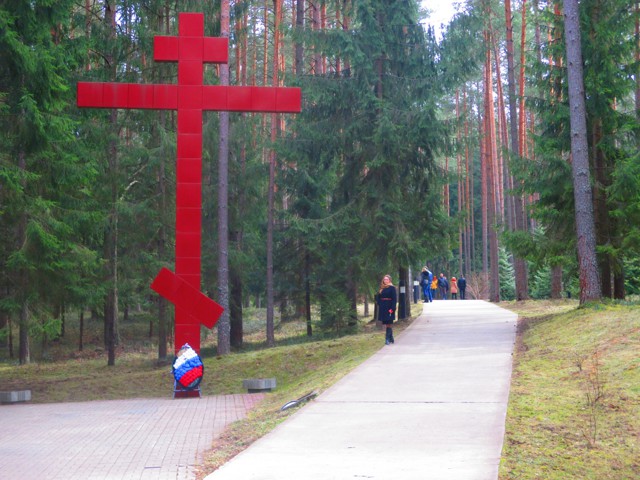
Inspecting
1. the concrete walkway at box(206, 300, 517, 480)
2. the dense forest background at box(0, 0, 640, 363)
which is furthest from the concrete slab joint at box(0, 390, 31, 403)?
the concrete walkway at box(206, 300, 517, 480)

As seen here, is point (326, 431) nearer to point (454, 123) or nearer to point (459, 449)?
point (459, 449)

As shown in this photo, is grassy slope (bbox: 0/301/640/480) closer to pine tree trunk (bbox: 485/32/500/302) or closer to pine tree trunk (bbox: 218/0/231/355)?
pine tree trunk (bbox: 218/0/231/355)

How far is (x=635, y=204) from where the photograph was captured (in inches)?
738

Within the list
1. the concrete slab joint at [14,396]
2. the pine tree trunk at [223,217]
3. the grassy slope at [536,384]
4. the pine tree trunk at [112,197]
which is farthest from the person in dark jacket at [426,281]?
the concrete slab joint at [14,396]

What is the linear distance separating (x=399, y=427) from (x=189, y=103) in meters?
9.20

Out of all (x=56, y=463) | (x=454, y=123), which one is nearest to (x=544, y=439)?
(x=56, y=463)

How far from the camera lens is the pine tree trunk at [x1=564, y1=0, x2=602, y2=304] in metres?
18.8

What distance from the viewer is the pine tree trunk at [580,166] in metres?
18.8

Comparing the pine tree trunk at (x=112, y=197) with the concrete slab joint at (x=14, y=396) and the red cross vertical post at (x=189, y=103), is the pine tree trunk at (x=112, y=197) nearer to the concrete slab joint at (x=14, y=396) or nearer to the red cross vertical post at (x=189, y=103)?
the concrete slab joint at (x=14, y=396)

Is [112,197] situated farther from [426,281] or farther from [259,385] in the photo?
[426,281]

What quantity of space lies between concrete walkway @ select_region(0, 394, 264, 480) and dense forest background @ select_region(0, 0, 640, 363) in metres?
5.19

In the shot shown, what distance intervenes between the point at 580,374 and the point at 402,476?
6.01m

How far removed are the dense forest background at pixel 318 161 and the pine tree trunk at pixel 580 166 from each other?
0.05m

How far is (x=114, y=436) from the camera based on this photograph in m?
10.5
